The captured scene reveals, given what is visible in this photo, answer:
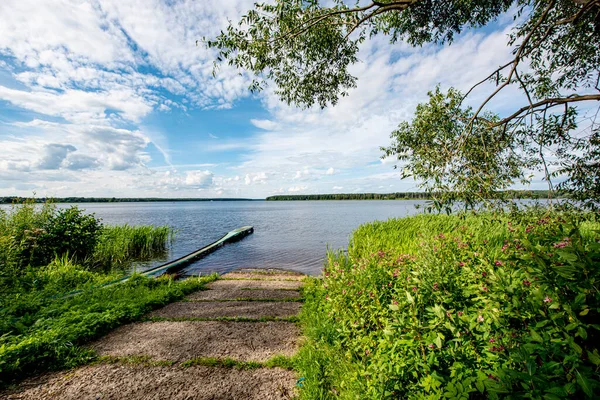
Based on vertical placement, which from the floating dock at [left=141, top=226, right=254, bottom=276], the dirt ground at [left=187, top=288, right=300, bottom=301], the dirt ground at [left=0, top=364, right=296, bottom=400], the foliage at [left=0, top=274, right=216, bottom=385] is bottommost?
the floating dock at [left=141, top=226, right=254, bottom=276]

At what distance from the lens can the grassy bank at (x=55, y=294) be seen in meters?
3.75

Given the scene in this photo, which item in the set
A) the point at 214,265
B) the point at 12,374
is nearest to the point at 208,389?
the point at 12,374

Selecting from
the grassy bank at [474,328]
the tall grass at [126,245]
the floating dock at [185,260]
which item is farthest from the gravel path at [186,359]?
the tall grass at [126,245]

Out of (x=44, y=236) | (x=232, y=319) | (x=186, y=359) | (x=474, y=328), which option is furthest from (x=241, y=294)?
(x=44, y=236)

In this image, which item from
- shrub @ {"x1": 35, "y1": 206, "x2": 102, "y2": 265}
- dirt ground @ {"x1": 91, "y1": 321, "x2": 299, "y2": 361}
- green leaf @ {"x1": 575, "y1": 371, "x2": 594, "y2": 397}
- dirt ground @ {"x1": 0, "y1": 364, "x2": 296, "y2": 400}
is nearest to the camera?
green leaf @ {"x1": 575, "y1": 371, "x2": 594, "y2": 397}

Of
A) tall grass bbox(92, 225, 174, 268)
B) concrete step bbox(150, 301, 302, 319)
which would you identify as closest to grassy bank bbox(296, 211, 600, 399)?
concrete step bbox(150, 301, 302, 319)

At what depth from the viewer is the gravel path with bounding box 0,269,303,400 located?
3.15 m

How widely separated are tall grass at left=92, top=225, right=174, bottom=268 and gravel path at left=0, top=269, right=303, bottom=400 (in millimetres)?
10344

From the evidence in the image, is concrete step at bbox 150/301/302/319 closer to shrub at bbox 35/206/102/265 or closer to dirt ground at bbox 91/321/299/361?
dirt ground at bbox 91/321/299/361

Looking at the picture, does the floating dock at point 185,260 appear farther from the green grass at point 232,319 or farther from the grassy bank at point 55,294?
the green grass at point 232,319

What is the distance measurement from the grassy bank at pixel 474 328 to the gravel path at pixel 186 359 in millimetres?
607

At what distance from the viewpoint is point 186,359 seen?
→ 3.83 meters

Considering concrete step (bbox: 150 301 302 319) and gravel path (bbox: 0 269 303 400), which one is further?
concrete step (bbox: 150 301 302 319)

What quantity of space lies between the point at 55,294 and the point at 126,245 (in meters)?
→ 11.2
